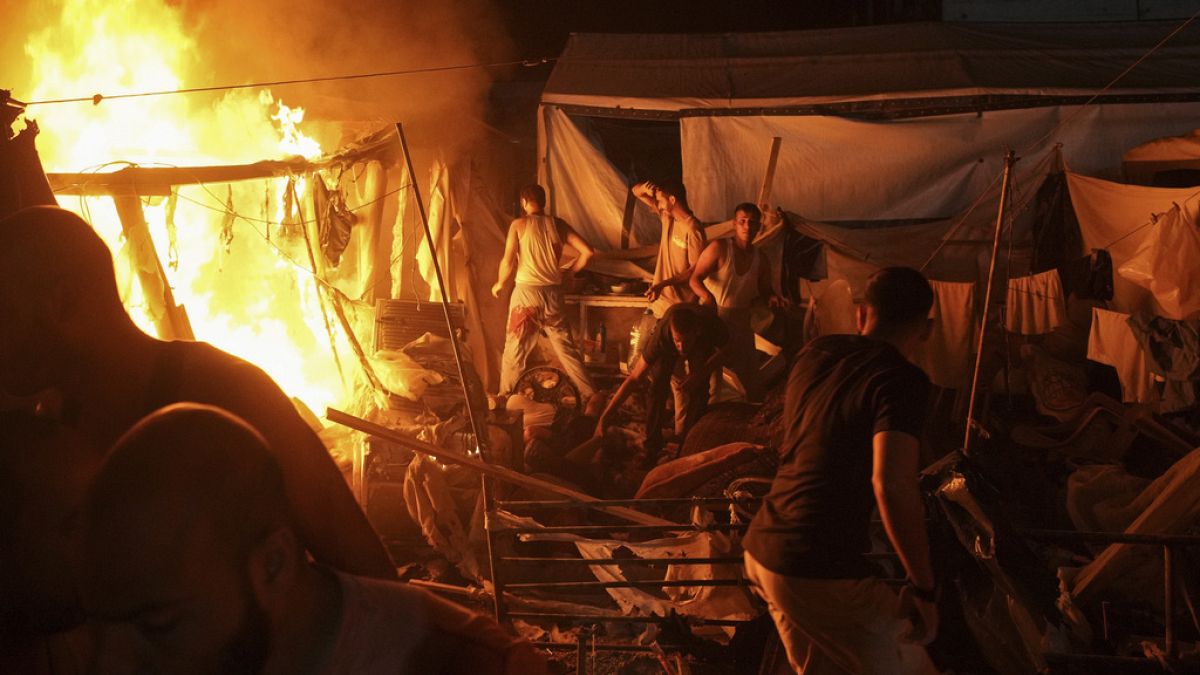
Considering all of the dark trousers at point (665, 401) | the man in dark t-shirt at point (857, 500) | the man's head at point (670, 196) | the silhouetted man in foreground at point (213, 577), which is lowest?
the dark trousers at point (665, 401)

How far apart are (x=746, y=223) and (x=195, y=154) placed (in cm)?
607

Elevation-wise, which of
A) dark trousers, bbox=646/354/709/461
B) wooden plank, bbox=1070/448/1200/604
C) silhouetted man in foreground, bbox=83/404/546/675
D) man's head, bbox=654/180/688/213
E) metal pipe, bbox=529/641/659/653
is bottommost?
metal pipe, bbox=529/641/659/653

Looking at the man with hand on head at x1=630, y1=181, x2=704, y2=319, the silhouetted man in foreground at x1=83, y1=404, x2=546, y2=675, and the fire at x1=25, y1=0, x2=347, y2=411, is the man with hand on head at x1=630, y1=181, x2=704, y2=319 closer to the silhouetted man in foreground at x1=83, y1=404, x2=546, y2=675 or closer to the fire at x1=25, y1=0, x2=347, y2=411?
the fire at x1=25, y1=0, x2=347, y2=411

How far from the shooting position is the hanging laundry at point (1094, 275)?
974 cm

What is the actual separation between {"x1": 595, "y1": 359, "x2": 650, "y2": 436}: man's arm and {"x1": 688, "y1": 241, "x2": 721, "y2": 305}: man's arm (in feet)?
4.01

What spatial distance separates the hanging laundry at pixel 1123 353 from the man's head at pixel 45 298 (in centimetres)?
887

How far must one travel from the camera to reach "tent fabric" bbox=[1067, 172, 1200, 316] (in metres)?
9.33

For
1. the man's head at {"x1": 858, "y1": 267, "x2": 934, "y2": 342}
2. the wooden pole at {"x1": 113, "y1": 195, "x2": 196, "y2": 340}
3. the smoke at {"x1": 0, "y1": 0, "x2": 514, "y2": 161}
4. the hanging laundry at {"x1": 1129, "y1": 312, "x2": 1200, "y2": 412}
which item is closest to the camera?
the man's head at {"x1": 858, "y1": 267, "x2": 934, "y2": 342}

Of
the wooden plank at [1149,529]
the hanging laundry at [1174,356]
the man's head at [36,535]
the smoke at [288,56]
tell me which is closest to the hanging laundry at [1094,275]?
the hanging laundry at [1174,356]

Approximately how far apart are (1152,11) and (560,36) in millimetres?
9913

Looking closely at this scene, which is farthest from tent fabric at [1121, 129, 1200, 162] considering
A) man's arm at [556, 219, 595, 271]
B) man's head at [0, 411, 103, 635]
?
man's head at [0, 411, 103, 635]

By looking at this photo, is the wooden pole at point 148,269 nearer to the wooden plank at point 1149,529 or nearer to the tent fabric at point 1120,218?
the wooden plank at point 1149,529

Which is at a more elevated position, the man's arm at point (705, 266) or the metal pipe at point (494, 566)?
the man's arm at point (705, 266)

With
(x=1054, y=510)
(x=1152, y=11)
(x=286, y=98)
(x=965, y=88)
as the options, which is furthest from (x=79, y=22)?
(x=1152, y=11)
